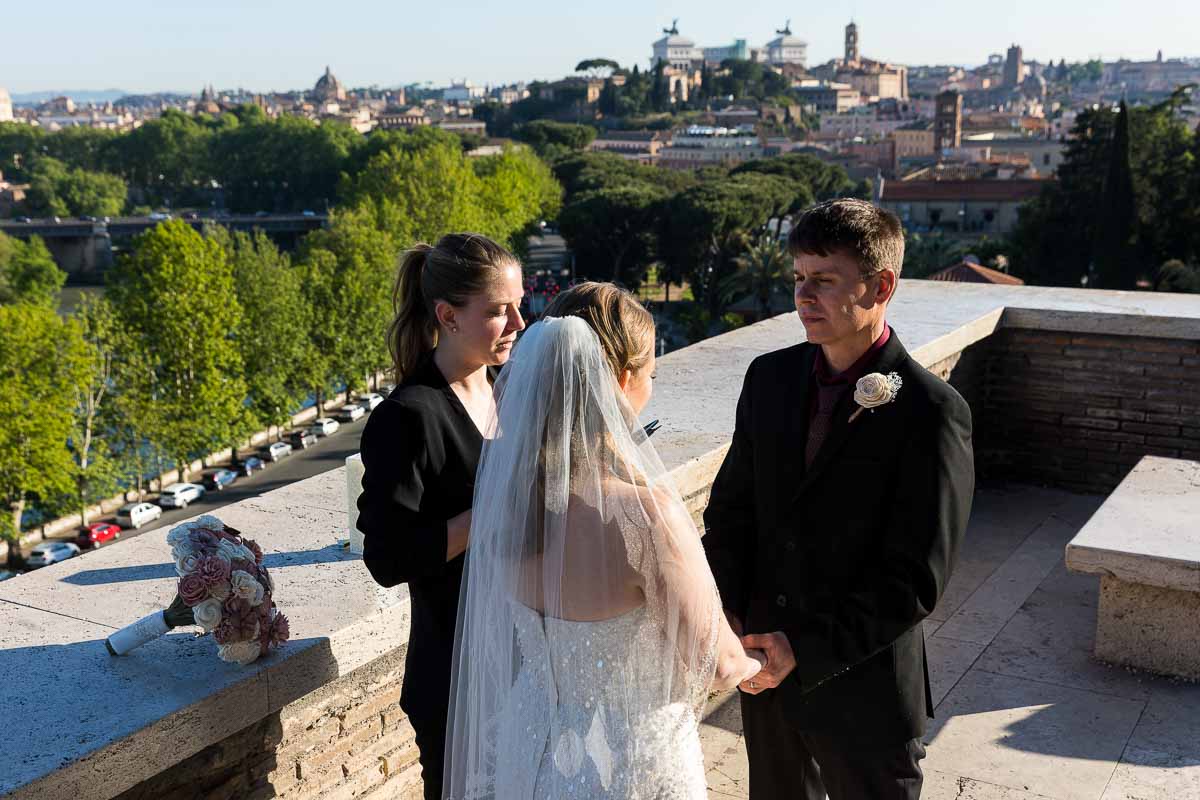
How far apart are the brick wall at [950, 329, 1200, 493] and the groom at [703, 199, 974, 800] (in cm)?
316

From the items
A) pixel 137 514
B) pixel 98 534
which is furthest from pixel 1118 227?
pixel 98 534

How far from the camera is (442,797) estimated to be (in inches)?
78.4

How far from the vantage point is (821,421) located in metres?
2.14

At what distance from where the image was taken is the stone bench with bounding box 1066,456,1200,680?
336 cm

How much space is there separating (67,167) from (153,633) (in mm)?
96486

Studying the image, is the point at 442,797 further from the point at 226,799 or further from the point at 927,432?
the point at 927,432

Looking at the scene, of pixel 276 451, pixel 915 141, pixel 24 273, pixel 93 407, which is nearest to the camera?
pixel 93 407

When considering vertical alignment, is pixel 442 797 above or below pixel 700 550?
below

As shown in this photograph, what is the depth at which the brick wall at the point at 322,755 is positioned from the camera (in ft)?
6.92

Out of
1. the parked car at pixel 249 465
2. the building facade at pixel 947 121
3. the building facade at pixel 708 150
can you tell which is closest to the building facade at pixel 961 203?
the building facade at pixel 708 150

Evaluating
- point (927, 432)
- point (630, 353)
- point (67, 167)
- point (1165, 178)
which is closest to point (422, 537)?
point (630, 353)

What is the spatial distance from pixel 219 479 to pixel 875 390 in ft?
84.8

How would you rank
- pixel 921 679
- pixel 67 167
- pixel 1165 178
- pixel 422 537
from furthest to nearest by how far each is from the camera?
1. pixel 67 167
2. pixel 1165 178
3. pixel 921 679
4. pixel 422 537

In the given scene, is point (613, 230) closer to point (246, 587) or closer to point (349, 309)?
point (349, 309)
